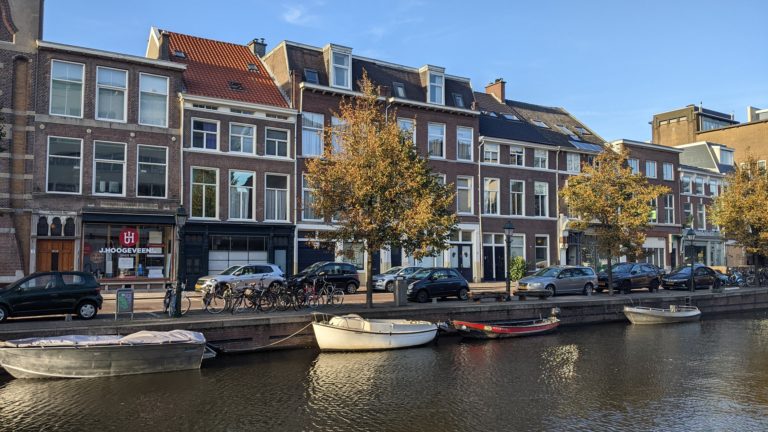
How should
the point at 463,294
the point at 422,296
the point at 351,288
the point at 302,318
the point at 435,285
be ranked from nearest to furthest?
1. the point at 302,318
2. the point at 422,296
3. the point at 435,285
4. the point at 463,294
5. the point at 351,288

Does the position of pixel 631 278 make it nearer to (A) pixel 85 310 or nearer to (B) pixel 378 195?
(B) pixel 378 195

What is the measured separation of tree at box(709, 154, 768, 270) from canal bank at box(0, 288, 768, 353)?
9.28m

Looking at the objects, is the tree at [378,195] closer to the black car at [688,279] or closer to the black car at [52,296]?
the black car at [52,296]

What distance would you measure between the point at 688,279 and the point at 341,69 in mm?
23850

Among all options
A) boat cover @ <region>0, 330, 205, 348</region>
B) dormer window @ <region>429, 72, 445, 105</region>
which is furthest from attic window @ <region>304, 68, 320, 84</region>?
boat cover @ <region>0, 330, 205, 348</region>

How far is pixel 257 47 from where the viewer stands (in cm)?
3891

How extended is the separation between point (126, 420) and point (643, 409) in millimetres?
10104

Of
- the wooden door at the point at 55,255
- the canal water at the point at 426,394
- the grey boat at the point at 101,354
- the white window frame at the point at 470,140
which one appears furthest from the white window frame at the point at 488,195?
the grey boat at the point at 101,354

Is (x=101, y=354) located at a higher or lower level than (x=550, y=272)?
lower

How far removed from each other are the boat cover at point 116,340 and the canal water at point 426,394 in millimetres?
862

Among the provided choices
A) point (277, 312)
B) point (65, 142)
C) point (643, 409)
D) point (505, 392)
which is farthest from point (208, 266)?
point (643, 409)

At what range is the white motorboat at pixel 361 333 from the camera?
60.0 ft

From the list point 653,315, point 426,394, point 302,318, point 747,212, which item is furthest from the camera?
point 747,212

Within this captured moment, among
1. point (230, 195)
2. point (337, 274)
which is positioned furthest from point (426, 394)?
point (230, 195)
